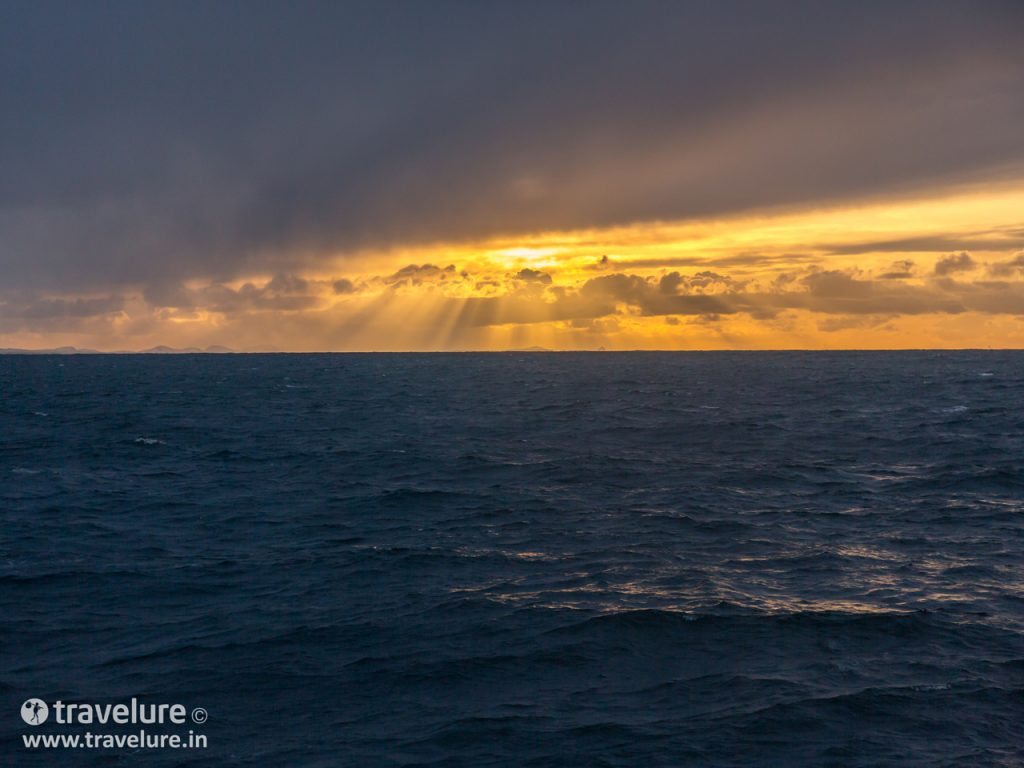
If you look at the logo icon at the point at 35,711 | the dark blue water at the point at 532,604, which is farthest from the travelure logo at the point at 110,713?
the dark blue water at the point at 532,604

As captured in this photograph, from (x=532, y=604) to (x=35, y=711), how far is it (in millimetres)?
11396

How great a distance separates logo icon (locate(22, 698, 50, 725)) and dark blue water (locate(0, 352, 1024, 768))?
10.0 inches

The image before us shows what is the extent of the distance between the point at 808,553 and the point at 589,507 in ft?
33.4

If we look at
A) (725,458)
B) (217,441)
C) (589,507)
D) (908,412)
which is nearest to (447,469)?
(589,507)

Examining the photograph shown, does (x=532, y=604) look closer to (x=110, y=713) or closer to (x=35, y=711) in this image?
(x=110, y=713)

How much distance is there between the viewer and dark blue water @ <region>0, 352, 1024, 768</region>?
15.0 meters

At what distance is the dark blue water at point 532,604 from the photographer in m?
15.0

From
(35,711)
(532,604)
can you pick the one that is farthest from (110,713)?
(532,604)

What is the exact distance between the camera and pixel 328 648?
62.1ft

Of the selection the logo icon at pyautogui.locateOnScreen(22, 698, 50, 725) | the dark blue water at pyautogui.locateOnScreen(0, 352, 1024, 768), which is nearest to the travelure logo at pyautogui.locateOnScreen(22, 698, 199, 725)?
the logo icon at pyautogui.locateOnScreen(22, 698, 50, 725)

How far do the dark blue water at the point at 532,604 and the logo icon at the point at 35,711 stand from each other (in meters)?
0.26

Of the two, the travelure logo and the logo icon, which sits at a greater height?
the logo icon

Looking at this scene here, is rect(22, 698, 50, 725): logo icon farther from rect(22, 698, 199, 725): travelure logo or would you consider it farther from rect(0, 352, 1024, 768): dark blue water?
rect(0, 352, 1024, 768): dark blue water

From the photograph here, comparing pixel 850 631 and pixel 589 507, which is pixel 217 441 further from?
pixel 850 631
